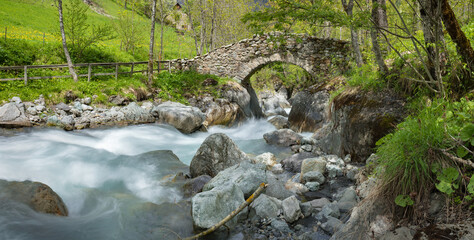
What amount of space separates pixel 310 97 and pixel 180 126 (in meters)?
6.41

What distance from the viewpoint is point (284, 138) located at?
11219 mm

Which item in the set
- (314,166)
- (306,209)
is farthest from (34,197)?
(314,166)

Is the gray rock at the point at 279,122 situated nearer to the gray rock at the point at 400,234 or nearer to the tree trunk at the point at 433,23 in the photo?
the tree trunk at the point at 433,23

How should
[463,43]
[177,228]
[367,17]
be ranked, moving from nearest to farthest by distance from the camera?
[367,17] < [463,43] < [177,228]

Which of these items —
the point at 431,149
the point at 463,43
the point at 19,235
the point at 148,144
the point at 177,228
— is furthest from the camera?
the point at 148,144

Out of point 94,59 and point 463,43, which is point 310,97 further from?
point 94,59

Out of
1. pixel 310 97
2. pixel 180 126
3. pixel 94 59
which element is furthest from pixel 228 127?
pixel 94 59

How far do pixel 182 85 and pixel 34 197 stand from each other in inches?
490

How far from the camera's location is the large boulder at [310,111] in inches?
496

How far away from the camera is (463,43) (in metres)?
3.89

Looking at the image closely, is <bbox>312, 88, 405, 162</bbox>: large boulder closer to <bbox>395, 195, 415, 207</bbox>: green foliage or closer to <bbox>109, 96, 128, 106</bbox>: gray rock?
<bbox>395, 195, 415, 207</bbox>: green foliage

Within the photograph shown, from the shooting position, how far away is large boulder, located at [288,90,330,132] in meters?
12.6

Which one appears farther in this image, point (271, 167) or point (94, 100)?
point (94, 100)

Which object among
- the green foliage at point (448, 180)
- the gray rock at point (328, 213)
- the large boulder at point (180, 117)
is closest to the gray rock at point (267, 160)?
the gray rock at point (328, 213)
